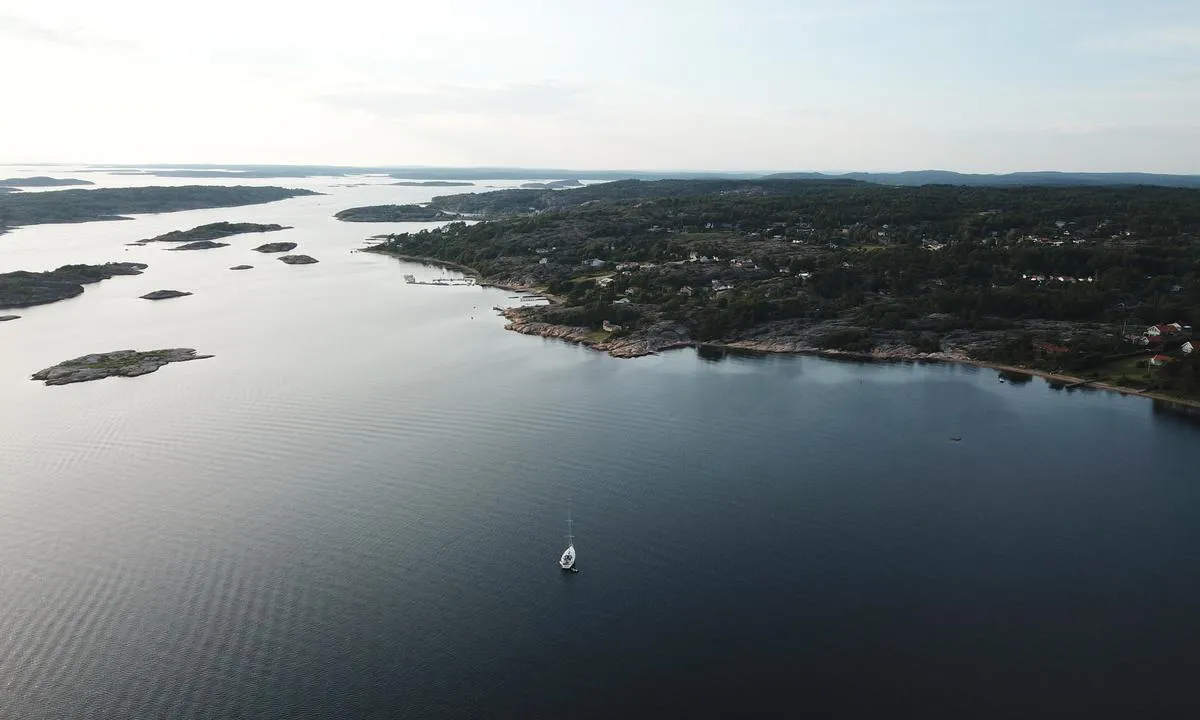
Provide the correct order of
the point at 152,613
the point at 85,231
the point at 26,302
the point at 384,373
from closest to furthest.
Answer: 1. the point at 152,613
2. the point at 384,373
3. the point at 26,302
4. the point at 85,231

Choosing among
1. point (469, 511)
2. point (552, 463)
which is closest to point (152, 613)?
point (469, 511)

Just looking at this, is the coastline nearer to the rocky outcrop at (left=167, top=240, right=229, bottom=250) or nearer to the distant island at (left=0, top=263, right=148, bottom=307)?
the distant island at (left=0, top=263, right=148, bottom=307)

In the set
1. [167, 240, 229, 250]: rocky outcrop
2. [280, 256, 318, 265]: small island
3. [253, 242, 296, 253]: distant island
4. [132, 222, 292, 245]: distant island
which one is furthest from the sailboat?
[132, 222, 292, 245]: distant island

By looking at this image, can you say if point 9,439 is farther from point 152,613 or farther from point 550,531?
point 550,531

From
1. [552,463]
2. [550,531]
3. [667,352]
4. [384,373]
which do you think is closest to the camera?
[550,531]

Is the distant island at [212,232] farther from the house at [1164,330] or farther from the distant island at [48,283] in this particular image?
the house at [1164,330]

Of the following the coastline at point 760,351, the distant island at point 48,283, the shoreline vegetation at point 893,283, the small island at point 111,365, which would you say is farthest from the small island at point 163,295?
the coastline at point 760,351

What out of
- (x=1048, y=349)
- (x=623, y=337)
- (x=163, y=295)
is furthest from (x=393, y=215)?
(x=1048, y=349)
